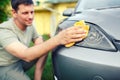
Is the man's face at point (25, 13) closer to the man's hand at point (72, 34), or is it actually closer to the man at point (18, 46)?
the man at point (18, 46)

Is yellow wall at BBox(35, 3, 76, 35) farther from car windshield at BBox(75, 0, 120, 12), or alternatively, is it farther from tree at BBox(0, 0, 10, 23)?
car windshield at BBox(75, 0, 120, 12)

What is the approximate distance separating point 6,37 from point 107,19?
918 millimetres

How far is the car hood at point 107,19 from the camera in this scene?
8.90 ft

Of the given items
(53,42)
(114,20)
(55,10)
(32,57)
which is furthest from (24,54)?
(55,10)

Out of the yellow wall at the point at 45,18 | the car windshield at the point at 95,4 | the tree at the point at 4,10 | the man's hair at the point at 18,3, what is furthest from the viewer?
the yellow wall at the point at 45,18

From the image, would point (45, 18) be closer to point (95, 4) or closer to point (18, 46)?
point (95, 4)

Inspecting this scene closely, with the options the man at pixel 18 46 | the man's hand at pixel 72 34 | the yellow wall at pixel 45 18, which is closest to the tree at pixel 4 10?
the man at pixel 18 46

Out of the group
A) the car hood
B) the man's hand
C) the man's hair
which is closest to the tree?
the man's hair

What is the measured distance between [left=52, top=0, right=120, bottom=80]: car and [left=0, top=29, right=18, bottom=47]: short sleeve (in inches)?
15.7

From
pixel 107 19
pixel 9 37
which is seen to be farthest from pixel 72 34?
pixel 9 37

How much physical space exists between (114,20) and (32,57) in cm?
74

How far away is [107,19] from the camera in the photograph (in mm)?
2828

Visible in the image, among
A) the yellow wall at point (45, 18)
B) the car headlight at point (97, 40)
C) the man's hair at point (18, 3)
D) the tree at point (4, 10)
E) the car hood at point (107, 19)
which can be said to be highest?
the man's hair at point (18, 3)

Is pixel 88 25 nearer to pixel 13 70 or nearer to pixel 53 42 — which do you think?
pixel 53 42
